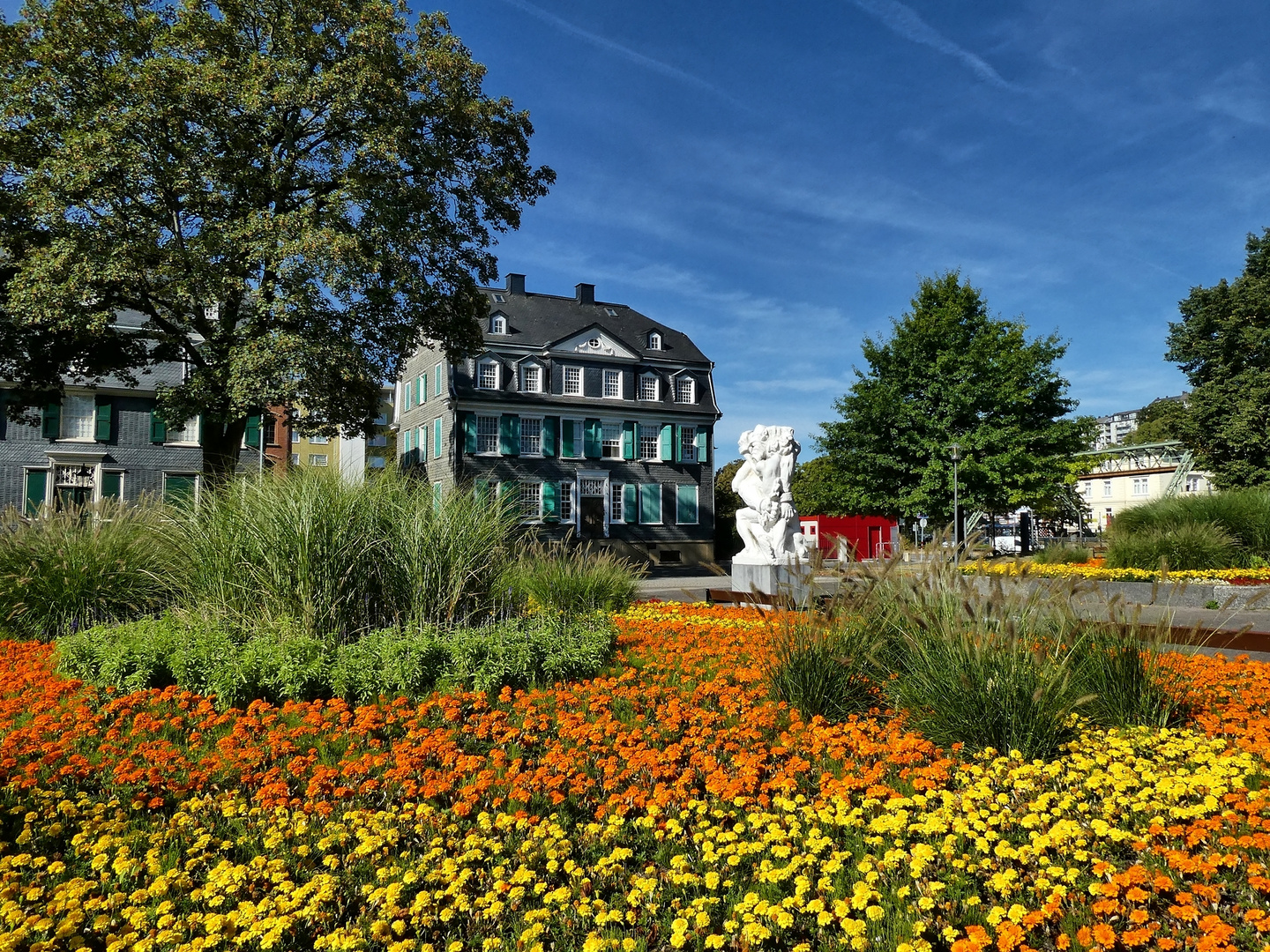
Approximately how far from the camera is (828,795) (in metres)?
3.73

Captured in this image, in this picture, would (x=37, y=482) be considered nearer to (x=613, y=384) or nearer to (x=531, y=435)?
(x=531, y=435)

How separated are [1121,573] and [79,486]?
113 feet

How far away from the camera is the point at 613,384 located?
38406mm

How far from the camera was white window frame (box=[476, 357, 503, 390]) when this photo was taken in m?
35.6

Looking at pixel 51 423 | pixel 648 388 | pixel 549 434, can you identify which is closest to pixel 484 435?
pixel 549 434

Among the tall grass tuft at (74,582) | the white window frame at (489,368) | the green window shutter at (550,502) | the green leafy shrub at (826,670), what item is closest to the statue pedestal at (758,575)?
the green leafy shrub at (826,670)

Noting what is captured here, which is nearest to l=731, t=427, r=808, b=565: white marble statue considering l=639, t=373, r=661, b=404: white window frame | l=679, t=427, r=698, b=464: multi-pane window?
l=679, t=427, r=698, b=464: multi-pane window

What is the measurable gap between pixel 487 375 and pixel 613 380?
20.8 feet

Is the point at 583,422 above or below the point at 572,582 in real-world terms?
above

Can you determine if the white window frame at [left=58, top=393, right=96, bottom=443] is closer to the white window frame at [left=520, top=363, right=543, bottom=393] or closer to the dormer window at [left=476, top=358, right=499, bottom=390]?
the dormer window at [left=476, top=358, right=499, bottom=390]

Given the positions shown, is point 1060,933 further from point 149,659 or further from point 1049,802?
point 149,659

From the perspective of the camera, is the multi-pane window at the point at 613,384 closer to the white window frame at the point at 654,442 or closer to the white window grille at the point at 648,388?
the white window grille at the point at 648,388

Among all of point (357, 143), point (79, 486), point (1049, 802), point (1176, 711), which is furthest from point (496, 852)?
point (79, 486)

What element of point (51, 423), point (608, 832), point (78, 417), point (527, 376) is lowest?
point (608, 832)
